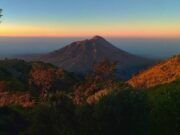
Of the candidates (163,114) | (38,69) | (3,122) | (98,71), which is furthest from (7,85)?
(163,114)

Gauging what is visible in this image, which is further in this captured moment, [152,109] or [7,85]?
[7,85]

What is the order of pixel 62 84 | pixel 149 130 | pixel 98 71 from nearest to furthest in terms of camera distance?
pixel 149 130, pixel 98 71, pixel 62 84

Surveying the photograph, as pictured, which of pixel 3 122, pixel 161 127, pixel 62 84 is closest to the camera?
pixel 161 127

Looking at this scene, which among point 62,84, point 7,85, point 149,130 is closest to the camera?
point 149,130

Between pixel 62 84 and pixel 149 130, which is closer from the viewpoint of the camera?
pixel 149 130

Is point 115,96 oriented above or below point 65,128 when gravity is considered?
above

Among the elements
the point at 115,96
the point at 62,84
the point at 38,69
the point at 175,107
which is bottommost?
the point at 62,84

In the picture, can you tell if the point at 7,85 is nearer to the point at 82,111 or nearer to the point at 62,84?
the point at 62,84

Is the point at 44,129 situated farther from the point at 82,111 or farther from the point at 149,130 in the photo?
the point at 149,130

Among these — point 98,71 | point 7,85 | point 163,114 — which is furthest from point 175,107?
point 98,71
